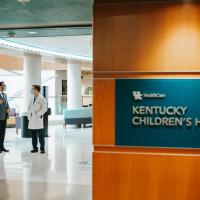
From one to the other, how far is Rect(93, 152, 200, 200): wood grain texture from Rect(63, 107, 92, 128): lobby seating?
11341 mm

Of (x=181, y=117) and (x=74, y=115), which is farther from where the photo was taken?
(x=74, y=115)

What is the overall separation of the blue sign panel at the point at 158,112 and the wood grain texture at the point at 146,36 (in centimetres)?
20

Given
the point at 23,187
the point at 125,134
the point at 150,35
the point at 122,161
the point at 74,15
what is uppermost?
the point at 74,15

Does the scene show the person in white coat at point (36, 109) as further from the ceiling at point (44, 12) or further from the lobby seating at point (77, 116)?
Answer: the lobby seating at point (77, 116)

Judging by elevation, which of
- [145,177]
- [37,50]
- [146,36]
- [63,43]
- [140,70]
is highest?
[63,43]

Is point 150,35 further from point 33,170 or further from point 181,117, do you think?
point 33,170

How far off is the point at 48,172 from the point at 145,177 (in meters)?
3.33

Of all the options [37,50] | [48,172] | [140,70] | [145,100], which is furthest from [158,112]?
[37,50]

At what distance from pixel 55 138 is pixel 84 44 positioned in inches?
131

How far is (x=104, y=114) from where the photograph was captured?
4.46m

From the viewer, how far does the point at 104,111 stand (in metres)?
4.46

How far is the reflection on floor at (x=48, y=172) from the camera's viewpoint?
5.76 m

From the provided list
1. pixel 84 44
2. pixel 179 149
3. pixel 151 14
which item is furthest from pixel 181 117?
pixel 84 44

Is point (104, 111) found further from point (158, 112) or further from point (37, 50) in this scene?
point (37, 50)
